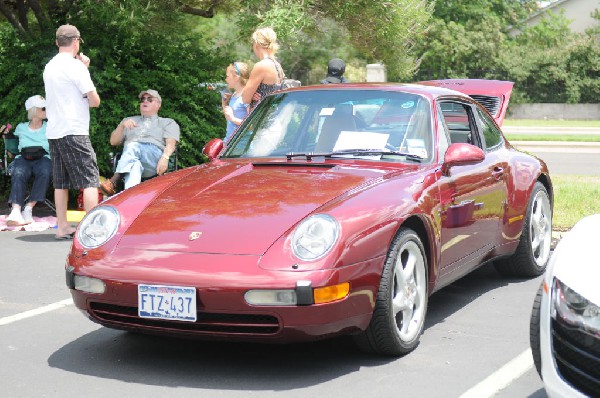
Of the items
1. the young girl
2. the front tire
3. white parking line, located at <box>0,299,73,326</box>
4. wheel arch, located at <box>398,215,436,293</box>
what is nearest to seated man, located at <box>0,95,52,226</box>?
the young girl

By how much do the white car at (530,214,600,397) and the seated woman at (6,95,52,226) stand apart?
7.30 m

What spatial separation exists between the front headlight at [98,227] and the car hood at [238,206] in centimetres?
11

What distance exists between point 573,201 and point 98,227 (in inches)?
280

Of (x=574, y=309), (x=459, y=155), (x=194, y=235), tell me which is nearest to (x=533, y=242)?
(x=459, y=155)

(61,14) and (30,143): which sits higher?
(61,14)

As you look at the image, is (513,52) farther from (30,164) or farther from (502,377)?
(502,377)

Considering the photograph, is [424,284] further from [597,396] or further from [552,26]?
[552,26]

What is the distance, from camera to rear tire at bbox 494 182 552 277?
7.43 meters

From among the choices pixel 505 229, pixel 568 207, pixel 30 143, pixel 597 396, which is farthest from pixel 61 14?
pixel 597 396

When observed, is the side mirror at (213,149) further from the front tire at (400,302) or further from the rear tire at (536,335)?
the rear tire at (536,335)

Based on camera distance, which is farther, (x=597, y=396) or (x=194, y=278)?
(x=194, y=278)

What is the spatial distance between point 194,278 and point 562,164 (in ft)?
49.0

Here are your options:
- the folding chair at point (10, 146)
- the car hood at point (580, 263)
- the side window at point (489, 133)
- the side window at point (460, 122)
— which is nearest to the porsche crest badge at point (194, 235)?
the car hood at point (580, 263)

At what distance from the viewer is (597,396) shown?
12.6 ft
